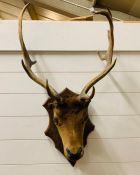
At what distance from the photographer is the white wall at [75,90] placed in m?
2.36

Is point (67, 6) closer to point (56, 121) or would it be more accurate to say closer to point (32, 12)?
point (32, 12)

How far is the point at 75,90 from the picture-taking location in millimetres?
2467

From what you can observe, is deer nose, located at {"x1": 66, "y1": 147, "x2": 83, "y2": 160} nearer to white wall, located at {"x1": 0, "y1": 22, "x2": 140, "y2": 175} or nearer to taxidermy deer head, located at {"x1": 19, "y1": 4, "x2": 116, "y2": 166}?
taxidermy deer head, located at {"x1": 19, "y1": 4, "x2": 116, "y2": 166}

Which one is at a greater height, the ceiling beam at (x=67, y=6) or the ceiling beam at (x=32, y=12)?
the ceiling beam at (x=67, y=6)

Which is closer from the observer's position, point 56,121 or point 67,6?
point 56,121

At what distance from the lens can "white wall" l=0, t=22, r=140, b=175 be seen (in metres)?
2.36

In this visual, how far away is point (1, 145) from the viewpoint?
237 cm

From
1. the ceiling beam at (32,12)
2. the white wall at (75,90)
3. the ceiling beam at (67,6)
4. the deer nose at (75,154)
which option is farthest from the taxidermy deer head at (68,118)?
the ceiling beam at (32,12)

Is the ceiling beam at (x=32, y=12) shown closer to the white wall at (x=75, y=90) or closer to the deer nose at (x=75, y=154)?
the white wall at (x=75, y=90)

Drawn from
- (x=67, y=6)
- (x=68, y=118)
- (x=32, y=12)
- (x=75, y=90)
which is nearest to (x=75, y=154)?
(x=68, y=118)

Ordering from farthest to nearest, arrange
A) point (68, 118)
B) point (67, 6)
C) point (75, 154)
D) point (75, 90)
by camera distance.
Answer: point (67, 6) → point (75, 90) → point (68, 118) → point (75, 154)

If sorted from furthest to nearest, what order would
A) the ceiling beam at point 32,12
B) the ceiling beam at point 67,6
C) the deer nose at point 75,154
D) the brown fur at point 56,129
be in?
the ceiling beam at point 32,12
the ceiling beam at point 67,6
the brown fur at point 56,129
the deer nose at point 75,154

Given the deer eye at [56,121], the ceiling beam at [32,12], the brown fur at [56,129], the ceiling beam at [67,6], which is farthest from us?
the ceiling beam at [32,12]

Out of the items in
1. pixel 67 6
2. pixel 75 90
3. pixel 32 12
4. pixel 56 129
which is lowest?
pixel 32 12
